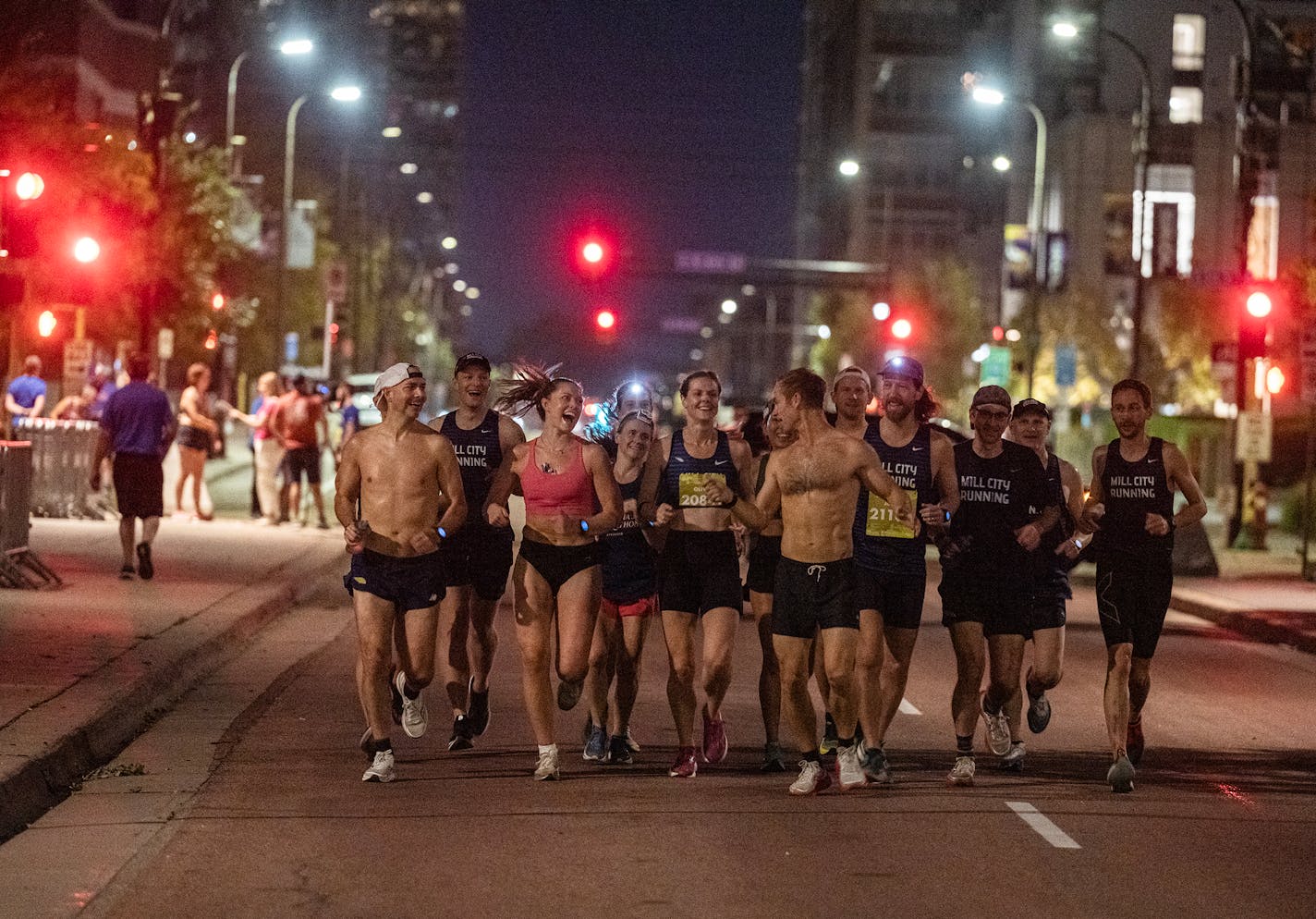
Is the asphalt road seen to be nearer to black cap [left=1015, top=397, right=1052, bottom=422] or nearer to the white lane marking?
the white lane marking

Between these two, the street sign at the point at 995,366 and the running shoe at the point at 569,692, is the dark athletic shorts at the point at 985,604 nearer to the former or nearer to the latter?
the running shoe at the point at 569,692

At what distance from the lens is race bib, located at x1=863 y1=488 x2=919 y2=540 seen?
10781 millimetres

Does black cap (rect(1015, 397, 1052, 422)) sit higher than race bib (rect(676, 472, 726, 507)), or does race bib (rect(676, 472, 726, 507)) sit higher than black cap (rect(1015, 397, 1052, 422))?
black cap (rect(1015, 397, 1052, 422))

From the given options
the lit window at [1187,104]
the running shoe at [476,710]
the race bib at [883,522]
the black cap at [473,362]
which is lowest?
the running shoe at [476,710]

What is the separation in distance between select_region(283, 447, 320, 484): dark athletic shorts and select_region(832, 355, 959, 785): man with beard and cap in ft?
61.7

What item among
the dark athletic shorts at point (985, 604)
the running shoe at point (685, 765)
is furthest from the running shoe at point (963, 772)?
the running shoe at point (685, 765)

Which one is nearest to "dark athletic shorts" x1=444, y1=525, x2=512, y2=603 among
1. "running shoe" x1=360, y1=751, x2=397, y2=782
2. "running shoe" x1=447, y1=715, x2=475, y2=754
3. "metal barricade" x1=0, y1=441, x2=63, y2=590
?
"running shoe" x1=447, y1=715, x2=475, y2=754

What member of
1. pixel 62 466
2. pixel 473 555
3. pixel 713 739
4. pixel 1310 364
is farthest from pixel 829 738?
pixel 62 466

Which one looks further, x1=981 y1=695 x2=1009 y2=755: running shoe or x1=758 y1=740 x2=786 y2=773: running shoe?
x1=981 y1=695 x2=1009 y2=755: running shoe

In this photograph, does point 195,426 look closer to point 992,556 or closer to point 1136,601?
point 992,556

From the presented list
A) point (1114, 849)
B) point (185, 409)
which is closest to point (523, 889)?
point (1114, 849)

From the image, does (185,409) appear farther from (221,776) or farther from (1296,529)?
(1296,529)

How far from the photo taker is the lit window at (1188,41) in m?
96.8

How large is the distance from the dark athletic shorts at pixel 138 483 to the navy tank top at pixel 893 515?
34.5 ft
